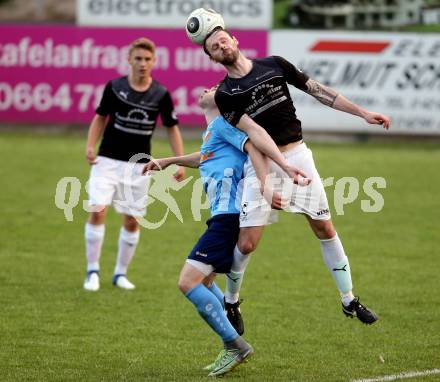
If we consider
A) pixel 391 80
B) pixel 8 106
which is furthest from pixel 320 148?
pixel 8 106

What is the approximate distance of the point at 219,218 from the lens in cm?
707

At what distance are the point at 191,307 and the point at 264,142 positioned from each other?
2657mm

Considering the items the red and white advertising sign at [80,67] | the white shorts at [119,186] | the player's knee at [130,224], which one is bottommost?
the red and white advertising sign at [80,67]

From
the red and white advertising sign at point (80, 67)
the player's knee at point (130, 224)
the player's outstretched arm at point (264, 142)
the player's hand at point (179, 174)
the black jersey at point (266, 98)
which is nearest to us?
the player's outstretched arm at point (264, 142)

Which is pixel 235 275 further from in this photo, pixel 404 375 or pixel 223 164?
pixel 404 375

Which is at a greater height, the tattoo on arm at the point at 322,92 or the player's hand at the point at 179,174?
the tattoo on arm at the point at 322,92

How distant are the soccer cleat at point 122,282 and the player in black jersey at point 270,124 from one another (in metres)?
2.47

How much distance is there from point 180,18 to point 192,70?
1.12 m

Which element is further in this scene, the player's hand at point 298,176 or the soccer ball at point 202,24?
the soccer ball at point 202,24

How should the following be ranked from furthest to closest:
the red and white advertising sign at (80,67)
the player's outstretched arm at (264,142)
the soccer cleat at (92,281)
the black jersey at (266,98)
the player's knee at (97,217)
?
the red and white advertising sign at (80,67), the player's knee at (97,217), the soccer cleat at (92,281), the black jersey at (266,98), the player's outstretched arm at (264,142)

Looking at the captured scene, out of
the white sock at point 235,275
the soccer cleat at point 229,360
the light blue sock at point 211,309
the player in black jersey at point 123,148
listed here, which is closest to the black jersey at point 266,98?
the white sock at point 235,275

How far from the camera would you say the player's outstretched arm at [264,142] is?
22.0 ft

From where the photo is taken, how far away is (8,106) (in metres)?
22.4

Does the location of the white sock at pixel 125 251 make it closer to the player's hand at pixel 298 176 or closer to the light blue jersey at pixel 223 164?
the light blue jersey at pixel 223 164
